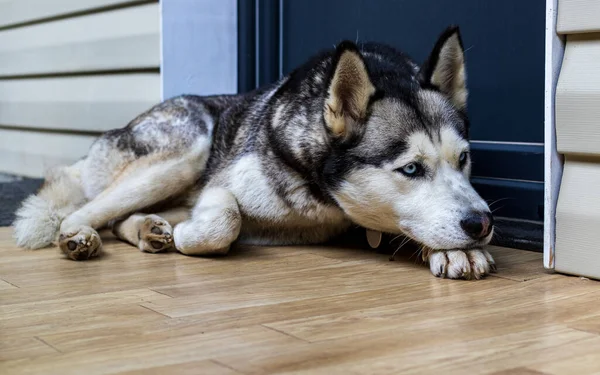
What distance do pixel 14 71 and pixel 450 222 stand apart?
5384 millimetres

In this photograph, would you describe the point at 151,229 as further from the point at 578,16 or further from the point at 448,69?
the point at 578,16

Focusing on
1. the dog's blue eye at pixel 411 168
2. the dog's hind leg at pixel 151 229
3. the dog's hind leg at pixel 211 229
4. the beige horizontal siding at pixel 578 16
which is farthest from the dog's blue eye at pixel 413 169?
the dog's hind leg at pixel 151 229

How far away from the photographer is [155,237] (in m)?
3.00

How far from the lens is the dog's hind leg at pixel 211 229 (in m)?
2.86

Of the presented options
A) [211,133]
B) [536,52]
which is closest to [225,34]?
[211,133]

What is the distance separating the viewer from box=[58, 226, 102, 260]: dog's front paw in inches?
113

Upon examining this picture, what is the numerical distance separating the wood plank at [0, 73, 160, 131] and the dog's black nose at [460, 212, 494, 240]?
8.91 ft

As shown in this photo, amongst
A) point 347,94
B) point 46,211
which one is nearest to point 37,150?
point 46,211

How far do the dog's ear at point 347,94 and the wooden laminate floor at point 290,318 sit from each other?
1.56 ft

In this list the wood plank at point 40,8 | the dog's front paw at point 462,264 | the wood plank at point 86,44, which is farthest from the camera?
the wood plank at point 40,8

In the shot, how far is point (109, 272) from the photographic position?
8.60ft

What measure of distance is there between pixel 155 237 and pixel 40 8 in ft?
12.7

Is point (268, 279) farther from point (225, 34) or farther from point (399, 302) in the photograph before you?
point (225, 34)

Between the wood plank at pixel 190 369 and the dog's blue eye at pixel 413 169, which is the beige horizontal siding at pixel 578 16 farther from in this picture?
the wood plank at pixel 190 369
